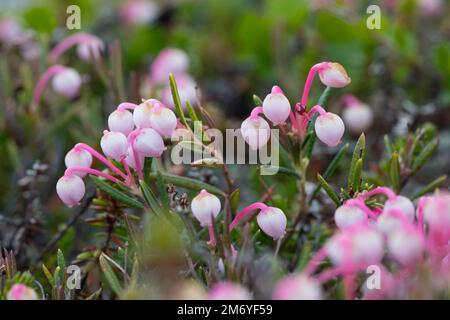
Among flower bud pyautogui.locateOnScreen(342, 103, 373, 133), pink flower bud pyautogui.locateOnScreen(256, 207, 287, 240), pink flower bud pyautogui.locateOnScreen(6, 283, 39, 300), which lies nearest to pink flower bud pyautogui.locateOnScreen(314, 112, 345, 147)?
pink flower bud pyautogui.locateOnScreen(256, 207, 287, 240)

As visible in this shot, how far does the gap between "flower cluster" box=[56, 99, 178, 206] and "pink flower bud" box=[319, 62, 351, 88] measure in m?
0.18

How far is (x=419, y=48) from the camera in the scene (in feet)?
5.57

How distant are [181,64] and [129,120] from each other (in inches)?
29.1

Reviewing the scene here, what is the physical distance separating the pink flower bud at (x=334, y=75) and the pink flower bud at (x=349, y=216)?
0.19 metres

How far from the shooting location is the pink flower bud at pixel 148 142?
80cm

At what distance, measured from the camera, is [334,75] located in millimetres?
845

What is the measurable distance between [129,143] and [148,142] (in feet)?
0.11

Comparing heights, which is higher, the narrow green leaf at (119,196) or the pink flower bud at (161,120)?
the pink flower bud at (161,120)

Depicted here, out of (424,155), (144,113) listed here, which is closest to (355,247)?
(144,113)

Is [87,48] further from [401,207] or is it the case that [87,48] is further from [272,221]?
[401,207]

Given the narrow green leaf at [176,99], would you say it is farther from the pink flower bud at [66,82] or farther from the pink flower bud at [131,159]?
the pink flower bud at [66,82]

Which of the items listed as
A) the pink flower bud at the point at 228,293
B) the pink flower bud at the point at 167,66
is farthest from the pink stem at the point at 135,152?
the pink flower bud at the point at 167,66

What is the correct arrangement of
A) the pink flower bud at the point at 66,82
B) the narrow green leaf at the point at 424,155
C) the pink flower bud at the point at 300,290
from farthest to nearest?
the pink flower bud at the point at 66,82
the narrow green leaf at the point at 424,155
the pink flower bud at the point at 300,290

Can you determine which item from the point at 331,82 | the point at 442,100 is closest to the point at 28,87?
the point at 331,82
